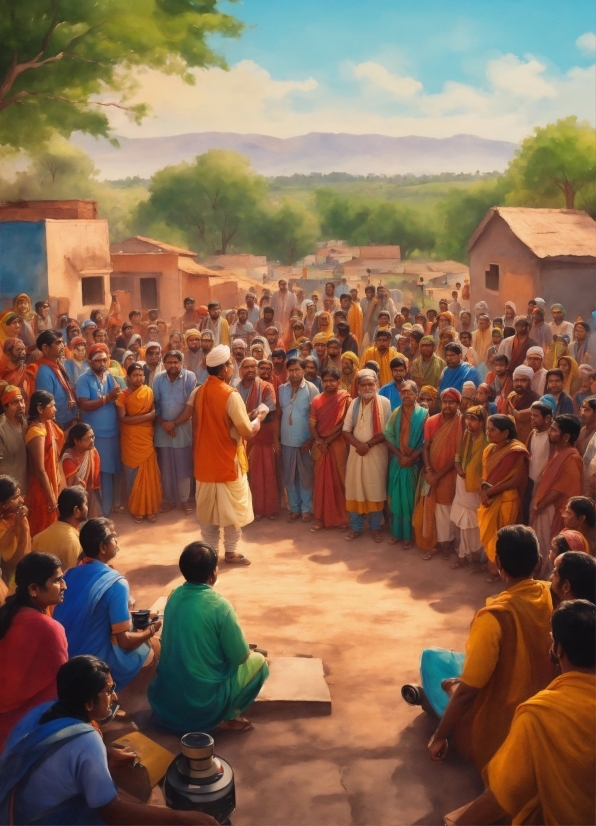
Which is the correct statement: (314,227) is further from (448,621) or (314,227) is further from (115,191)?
(448,621)

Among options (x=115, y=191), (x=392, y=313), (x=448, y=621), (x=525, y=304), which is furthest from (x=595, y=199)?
(x=448, y=621)

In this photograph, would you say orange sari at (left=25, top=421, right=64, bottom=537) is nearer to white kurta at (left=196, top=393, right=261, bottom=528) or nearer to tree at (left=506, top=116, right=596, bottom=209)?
white kurta at (left=196, top=393, right=261, bottom=528)

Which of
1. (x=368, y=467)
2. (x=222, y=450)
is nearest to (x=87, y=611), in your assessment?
(x=222, y=450)

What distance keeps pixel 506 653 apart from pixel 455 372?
439 cm

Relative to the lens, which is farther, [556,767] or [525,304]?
[525,304]

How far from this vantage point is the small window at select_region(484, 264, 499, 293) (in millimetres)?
14805

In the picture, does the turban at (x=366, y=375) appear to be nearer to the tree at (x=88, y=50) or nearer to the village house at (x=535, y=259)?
the tree at (x=88, y=50)

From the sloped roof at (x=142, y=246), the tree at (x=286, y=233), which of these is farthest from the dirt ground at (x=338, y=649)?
the tree at (x=286, y=233)

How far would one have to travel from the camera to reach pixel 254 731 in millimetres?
4367

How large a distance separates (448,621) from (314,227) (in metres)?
16.0

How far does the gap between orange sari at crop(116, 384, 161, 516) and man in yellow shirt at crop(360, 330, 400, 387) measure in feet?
7.42

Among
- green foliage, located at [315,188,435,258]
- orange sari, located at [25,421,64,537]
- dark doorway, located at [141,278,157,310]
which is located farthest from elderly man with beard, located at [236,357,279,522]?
green foliage, located at [315,188,435,258]

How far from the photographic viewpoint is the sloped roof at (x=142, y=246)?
51.9ft

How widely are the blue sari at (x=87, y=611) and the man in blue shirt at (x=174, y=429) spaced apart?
12.3 ft
